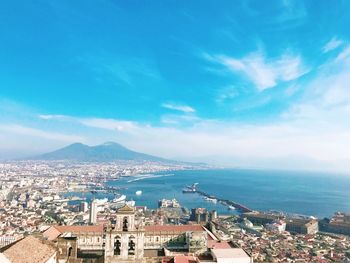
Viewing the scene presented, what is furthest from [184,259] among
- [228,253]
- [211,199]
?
[211,199]

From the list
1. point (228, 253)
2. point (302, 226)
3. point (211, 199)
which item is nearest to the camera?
point (228, 253)

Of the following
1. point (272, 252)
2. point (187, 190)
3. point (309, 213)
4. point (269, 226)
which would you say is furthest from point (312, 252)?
point (187, 190)

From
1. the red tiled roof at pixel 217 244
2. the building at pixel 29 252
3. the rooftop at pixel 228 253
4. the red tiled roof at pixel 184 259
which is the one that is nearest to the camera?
the building at pixel 29 252

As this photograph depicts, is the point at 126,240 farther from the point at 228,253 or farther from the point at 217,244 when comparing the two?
the point at 217,244

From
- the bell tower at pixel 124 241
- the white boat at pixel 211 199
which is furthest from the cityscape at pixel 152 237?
the white boat at pixel 211 199

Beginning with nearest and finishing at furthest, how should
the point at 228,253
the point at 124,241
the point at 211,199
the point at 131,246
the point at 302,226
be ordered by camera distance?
1. the point at 124,241
2. the point at 131,246
3. the point at 228,253
4. the point at 302,226
5. the point at 211,199

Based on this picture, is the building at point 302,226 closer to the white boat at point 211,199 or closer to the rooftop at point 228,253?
the white boat at point 211,199

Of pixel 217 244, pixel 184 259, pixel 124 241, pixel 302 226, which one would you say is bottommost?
pixel 302 226

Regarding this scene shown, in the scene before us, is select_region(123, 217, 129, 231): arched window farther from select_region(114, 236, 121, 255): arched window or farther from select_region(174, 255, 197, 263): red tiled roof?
select_region(174, 255, 197, 263): red tiled roof

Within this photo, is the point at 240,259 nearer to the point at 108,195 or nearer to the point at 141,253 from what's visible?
the point at 141,253
